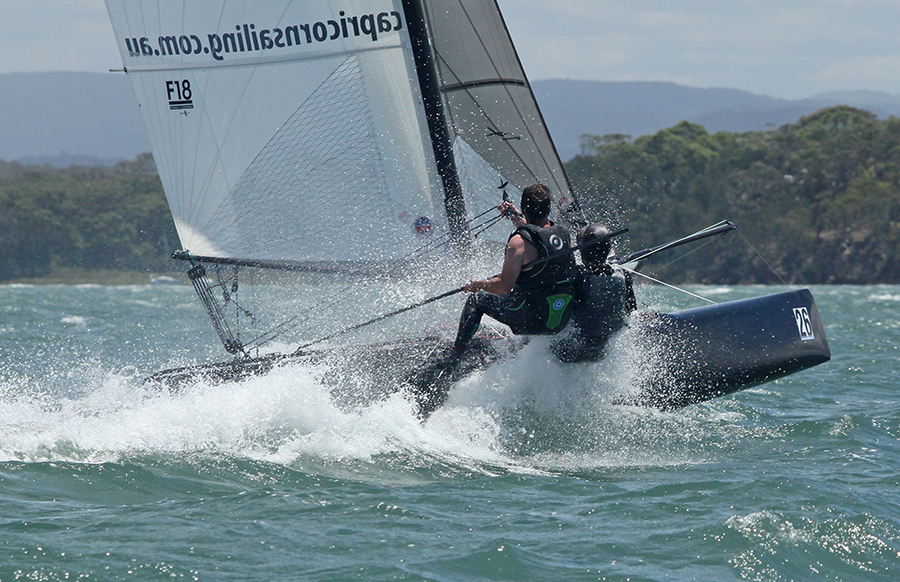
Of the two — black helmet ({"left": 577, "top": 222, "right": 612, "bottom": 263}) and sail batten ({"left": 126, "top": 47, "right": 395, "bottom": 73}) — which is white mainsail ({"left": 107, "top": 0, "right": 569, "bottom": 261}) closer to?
sail batten ({"left": 126, "top": 47, "right": 395, "bottom": 73})

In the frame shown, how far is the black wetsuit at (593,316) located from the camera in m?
5.34

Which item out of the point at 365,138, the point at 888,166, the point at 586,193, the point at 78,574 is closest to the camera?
the point at 78,574

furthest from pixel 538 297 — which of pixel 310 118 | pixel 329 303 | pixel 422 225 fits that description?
pixel 310 118

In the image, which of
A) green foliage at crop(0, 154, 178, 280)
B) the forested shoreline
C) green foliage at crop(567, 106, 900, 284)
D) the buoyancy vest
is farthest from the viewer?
green foliage at crop(0, 154, 178, 280)

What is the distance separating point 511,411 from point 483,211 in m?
1.67

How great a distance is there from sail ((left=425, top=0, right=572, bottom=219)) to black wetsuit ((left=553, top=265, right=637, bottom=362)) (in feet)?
4.74

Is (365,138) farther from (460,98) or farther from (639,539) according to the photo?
(639,539)

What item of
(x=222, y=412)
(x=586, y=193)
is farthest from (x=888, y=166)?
(x=222, y=412)

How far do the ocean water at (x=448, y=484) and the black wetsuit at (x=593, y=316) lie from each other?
0.44 feet

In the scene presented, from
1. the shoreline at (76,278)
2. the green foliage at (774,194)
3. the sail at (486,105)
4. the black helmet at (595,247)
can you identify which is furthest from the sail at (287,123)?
the shoreline at (76,278)

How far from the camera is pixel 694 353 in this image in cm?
565

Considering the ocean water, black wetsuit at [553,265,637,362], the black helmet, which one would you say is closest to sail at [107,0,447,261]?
the ocean water

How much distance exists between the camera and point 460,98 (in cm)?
641

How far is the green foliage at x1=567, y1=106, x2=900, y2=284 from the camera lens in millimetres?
41250
